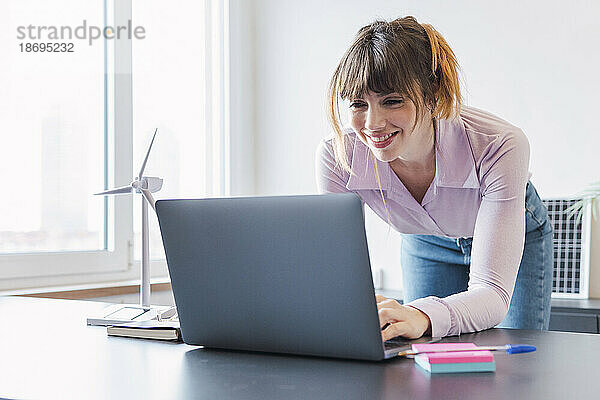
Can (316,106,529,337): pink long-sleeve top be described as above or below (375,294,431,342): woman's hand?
above

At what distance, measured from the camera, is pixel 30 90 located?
9.02ft

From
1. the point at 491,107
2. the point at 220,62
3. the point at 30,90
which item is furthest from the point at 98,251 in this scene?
the point at 491,107

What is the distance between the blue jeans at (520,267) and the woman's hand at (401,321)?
71 cm

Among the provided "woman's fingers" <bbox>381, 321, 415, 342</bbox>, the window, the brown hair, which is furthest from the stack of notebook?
the window

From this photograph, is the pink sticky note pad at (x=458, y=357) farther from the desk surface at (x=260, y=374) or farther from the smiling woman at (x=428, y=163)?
the smiling woman at (x=428, y=163)

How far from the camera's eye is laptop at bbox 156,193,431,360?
3.33ft

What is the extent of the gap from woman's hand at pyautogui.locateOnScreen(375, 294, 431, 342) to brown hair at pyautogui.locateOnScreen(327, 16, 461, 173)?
1.35ft

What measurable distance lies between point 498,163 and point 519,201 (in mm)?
89

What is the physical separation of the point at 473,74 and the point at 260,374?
2.38 m

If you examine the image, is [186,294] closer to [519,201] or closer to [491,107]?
[519,201]

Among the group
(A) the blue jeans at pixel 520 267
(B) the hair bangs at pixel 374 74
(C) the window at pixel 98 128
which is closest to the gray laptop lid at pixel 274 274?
(B) the hair bangs at pixel 374 74

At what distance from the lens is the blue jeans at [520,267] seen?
5.91 feet

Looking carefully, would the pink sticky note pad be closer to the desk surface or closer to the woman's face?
the desk surface

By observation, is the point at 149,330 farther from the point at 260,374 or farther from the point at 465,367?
the point at 465,367
